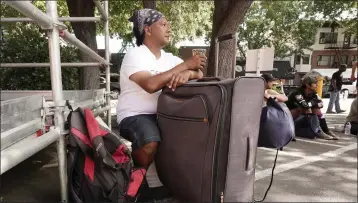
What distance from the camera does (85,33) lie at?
18.5ft

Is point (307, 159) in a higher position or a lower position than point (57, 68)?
lower

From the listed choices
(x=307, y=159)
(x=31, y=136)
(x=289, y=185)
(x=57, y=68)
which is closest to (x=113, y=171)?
(x=31, y=136)

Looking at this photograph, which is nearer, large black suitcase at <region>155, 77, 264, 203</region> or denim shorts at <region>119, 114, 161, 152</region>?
large black suitcase at <region>155, 77, 264, 203</region>

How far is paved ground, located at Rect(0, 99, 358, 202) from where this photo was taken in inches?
51.7

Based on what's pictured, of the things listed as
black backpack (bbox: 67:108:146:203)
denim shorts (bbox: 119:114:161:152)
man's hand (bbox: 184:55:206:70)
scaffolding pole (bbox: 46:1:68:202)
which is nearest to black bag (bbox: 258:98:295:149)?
man's hand (bbox: 184:55:206:70)

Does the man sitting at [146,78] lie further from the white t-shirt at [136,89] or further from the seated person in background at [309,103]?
the seated person in background at [309,103]

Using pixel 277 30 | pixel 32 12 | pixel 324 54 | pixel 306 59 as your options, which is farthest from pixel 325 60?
pixel 32 12

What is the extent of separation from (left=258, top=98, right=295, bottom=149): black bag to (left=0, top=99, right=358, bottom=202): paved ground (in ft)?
1.01

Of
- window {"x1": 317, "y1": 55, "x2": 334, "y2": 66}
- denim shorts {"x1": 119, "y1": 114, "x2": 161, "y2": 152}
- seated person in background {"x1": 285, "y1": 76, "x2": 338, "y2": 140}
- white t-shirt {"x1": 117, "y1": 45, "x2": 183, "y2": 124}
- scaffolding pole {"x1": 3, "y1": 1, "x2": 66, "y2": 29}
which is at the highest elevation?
window {"x1": 317, "y1": 55, "x2": 334, "y2": 66}

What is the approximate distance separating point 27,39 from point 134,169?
14.6 ft

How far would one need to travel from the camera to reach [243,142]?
1575mm

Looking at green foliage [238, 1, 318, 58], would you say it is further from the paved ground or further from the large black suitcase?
the large black suitcase

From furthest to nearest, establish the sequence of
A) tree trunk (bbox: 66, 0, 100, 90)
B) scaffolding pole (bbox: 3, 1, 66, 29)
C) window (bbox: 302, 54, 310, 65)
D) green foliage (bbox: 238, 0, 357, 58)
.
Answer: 1. window (bbox: 302, 54, 310, 65)
2. green foliage (bbox: 238, 0, 357, 58)
3. tree trunk (bbox: 66, 0, 100, 90)
4. scaffolding pole (bbox: 3, 1, 66, 29)

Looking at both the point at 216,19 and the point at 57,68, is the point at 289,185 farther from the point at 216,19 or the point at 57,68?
the point at 216,19
